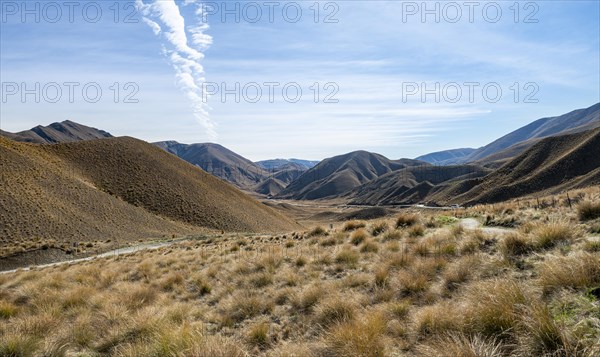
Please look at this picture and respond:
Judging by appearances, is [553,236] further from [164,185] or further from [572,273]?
[164,185]

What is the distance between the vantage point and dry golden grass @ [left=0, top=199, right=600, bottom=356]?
426 cm

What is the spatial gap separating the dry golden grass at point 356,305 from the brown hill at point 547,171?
82970mm

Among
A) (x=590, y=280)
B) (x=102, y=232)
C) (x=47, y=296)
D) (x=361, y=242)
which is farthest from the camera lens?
(x=102, y=232)

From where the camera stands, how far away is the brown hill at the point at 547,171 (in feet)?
280

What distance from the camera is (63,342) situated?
18.4 feet

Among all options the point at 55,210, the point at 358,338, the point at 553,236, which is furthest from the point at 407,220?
the point at 55,210

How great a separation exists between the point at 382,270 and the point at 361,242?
4054 mm

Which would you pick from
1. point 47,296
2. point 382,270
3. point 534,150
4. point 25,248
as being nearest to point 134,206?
point 25,248

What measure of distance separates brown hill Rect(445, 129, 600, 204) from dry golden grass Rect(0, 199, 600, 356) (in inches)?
3267

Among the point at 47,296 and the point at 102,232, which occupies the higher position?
the point at 47,296

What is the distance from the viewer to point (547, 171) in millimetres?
93750

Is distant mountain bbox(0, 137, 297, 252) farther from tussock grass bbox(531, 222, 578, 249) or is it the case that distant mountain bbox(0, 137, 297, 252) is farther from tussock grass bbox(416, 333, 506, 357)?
tussock grass bbox(416, 333, 506, 357)

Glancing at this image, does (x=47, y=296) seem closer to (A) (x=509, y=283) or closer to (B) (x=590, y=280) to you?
(A) (x=509, y=283)

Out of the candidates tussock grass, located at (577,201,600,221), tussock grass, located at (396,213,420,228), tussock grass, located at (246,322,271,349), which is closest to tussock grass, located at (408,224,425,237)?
tussock grass, located at (396,213,420,228)
